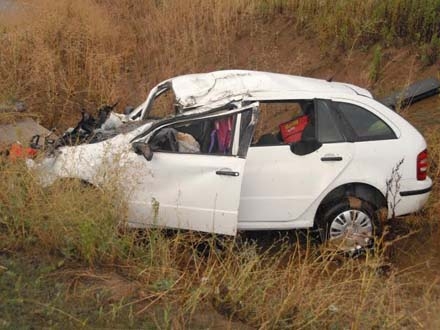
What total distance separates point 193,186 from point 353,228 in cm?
172

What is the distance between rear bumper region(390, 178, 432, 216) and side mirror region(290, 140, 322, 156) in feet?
3.28

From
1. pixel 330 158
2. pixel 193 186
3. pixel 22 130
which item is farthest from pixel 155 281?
pixel 22 130

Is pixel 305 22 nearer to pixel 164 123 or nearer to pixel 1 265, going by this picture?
pixel 164 123

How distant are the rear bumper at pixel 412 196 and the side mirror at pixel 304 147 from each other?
1.00 meters

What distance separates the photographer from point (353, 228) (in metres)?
6.46

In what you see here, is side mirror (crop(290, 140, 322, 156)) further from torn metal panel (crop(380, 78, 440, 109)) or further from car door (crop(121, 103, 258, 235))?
torn metal panel (crop(380, 78, 440, 109))

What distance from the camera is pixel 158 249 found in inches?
208

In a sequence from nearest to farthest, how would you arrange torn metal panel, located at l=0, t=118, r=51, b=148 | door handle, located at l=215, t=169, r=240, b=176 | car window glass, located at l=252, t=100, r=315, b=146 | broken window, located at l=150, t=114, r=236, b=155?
door handle, located at l=215, t=169, r=240, b=176, broken window, located at l=150, t=114, r=236, b=155, car window glass, located at l=252, t=100, r=315, b=146, torn metal panel, located at l=0, t=118, r=51, b=148

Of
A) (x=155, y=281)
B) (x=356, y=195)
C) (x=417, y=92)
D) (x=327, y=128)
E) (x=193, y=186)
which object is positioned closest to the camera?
(x=155, y=281)

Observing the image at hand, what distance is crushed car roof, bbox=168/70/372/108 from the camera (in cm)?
634

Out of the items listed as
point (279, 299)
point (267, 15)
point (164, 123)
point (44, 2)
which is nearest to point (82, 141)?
point (164, 123)

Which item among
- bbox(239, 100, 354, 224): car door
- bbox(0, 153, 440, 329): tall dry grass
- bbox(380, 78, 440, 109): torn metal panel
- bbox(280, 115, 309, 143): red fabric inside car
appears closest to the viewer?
bbox(0, 153, 440, 329): tall dry grass

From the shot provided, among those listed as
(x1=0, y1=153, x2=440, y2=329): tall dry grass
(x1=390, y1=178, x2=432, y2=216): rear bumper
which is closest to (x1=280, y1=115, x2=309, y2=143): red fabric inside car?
(x1=390, y1=178, x2=432, y2=216): rear bumper

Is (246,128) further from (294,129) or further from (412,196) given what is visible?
(412,196)
